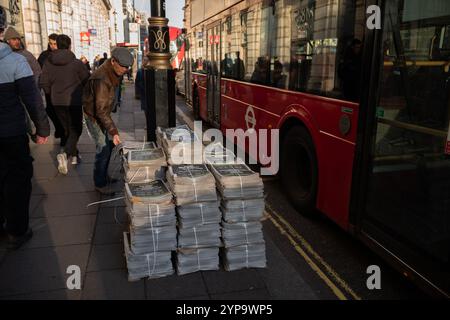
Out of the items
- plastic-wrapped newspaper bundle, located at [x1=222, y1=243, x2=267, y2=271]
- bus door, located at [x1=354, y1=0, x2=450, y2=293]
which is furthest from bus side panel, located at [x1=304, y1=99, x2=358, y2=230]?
plastic-wrapped newspaper bundle, located at [x1=222, y1=243, x2=267, y2=271]

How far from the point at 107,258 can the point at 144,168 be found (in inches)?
35.2

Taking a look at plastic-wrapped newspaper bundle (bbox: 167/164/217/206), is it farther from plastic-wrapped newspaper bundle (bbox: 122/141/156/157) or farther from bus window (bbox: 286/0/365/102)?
bus window (bbox: 286/0/365/102)

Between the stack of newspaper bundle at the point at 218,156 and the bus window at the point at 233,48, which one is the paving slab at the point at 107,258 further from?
the bus window at the point at 233,48

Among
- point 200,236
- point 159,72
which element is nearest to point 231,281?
point 200,236

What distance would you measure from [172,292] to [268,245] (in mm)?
1272

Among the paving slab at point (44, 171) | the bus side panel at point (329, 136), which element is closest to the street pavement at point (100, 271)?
the bus side panel at point (329, 136)

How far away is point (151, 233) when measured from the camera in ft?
10.9

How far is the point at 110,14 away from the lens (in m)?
80.9

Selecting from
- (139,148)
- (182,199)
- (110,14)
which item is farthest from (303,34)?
(110,14)

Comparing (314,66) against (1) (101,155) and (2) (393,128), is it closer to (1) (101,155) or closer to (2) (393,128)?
(2) (393,128)

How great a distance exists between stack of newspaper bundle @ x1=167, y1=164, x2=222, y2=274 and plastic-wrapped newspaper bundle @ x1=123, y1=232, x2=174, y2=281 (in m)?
0.10

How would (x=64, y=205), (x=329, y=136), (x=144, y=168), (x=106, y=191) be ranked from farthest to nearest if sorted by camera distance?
(x=106, y=191)
(x=64, y=205)
(x=329, y=136)
(x=144, y=168)

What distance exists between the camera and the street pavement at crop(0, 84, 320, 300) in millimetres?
3195

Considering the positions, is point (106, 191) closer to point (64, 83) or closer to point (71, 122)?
point (71, 122)
